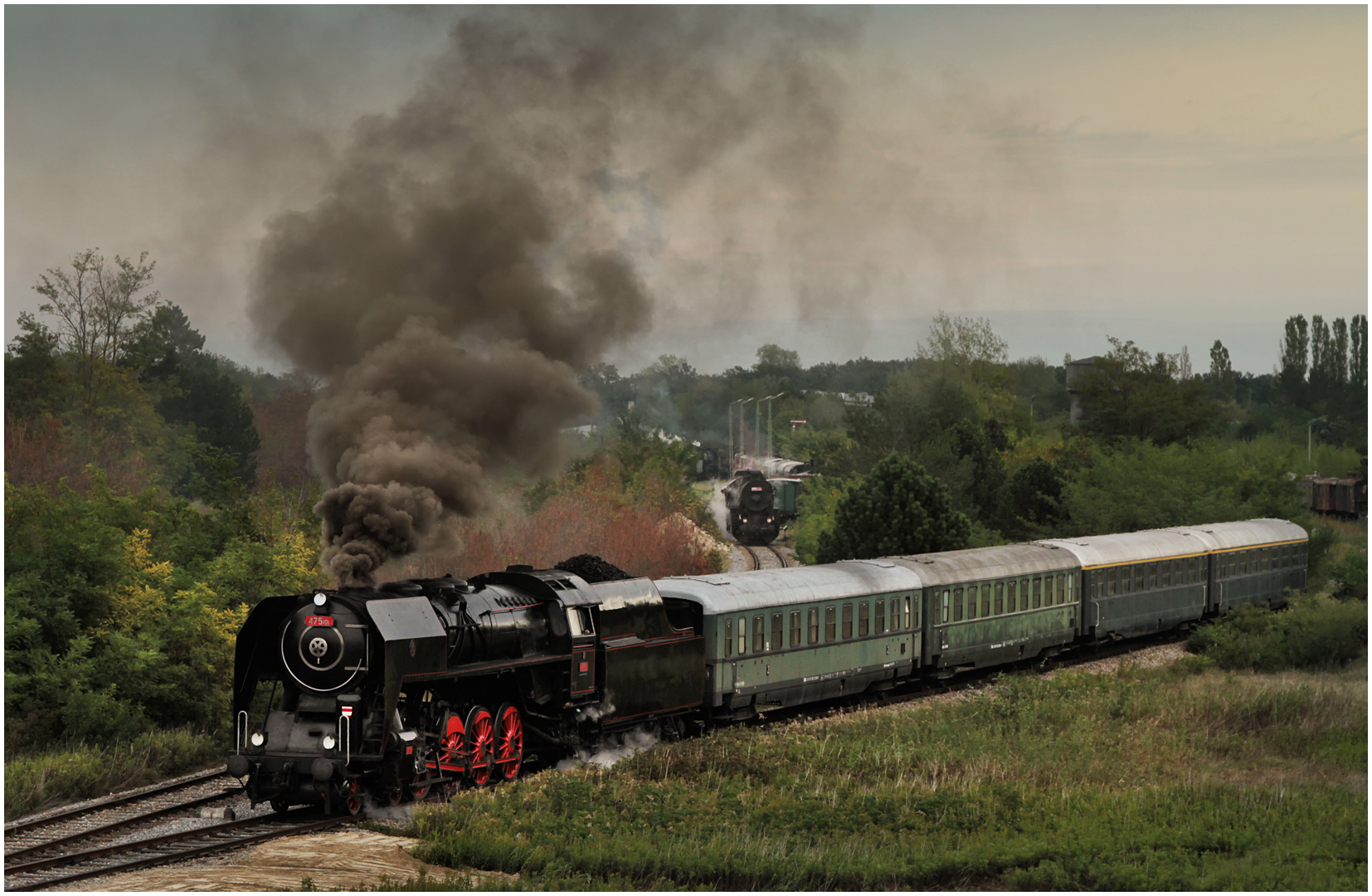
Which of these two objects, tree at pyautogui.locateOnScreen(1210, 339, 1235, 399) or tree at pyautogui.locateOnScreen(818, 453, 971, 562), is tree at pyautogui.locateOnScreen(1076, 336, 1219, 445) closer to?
tree at pyautogui.locateOnScreen(818, 453, 971, 562)

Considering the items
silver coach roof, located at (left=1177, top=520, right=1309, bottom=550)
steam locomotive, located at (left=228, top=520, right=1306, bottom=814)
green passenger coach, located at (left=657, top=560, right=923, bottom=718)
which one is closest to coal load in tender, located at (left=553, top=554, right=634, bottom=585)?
steam locomotive, located at (left=228, top=520, right=1306, bottom=814)

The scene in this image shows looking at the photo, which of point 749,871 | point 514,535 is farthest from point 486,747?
point 514,535

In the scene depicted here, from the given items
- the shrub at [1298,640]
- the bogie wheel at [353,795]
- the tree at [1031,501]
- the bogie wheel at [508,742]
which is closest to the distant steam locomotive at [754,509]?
the tree at [1031,501]

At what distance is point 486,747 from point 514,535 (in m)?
21.2

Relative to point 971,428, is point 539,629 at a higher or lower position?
lower

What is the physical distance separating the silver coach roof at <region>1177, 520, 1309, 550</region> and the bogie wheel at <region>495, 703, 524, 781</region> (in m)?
22.1

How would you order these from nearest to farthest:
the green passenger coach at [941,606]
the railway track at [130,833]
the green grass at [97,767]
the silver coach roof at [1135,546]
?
the railway track at [130,833] → the green grass at [97,767] → the green passenger coach at [941,606] → the silver coach roof at [1135,546]

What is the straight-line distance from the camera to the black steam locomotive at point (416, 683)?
14.1m

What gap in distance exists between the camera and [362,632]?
14.1m

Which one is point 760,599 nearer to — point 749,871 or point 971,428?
point 749,871

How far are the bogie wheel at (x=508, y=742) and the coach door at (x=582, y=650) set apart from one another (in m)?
0.83

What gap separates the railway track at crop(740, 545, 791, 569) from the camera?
47.6 metres

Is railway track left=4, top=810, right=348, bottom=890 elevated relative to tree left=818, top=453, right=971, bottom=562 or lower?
lower

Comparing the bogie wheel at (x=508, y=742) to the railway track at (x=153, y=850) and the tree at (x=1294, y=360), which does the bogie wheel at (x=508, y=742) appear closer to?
the railway track at (x=153, y=850)
